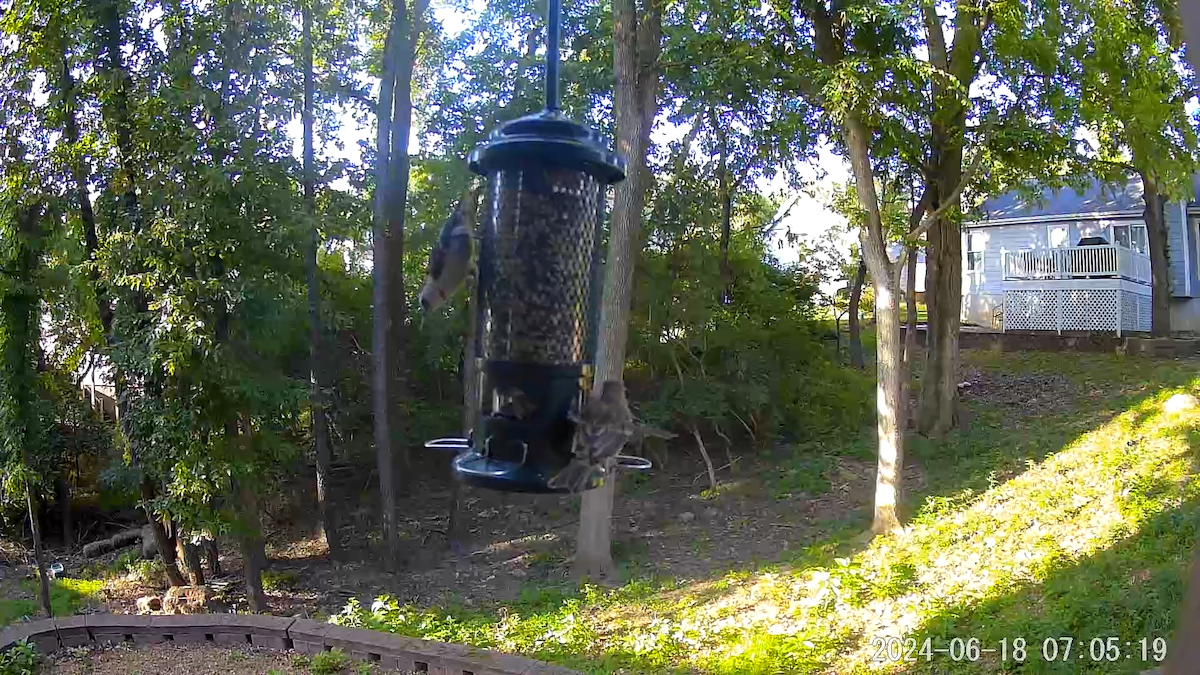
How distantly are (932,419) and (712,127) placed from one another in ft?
13.8

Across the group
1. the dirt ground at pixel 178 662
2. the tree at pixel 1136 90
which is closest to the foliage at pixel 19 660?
the dirt ground at pixel 178 662

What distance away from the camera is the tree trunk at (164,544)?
812 cm

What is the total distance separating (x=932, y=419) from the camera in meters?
10.6

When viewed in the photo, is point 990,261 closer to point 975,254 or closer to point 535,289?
point 975,254

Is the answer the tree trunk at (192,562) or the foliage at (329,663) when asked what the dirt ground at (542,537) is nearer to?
the tree trunk at (192,562)

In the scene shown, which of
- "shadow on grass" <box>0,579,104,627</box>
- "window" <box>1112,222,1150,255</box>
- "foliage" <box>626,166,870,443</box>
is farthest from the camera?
"window" <box>1112,222,1150,255</box>

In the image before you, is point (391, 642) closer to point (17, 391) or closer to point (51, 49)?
point (17, 391)

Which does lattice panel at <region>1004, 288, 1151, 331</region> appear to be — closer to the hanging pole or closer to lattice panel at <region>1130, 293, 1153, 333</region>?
lattice panel at <region>1130, 293, 1153, 333</region>

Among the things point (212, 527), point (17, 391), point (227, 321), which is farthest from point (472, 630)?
point (17, 391)

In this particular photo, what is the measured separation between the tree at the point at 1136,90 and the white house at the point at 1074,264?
542cm

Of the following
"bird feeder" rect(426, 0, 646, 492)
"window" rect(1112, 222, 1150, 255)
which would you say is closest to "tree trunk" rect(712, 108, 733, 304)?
"bird feeder" rect(426, 0, 646, 492)

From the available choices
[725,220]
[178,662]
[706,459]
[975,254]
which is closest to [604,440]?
[178,662]

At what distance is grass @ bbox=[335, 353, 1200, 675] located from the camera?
512cm

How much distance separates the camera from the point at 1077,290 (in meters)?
15.4
